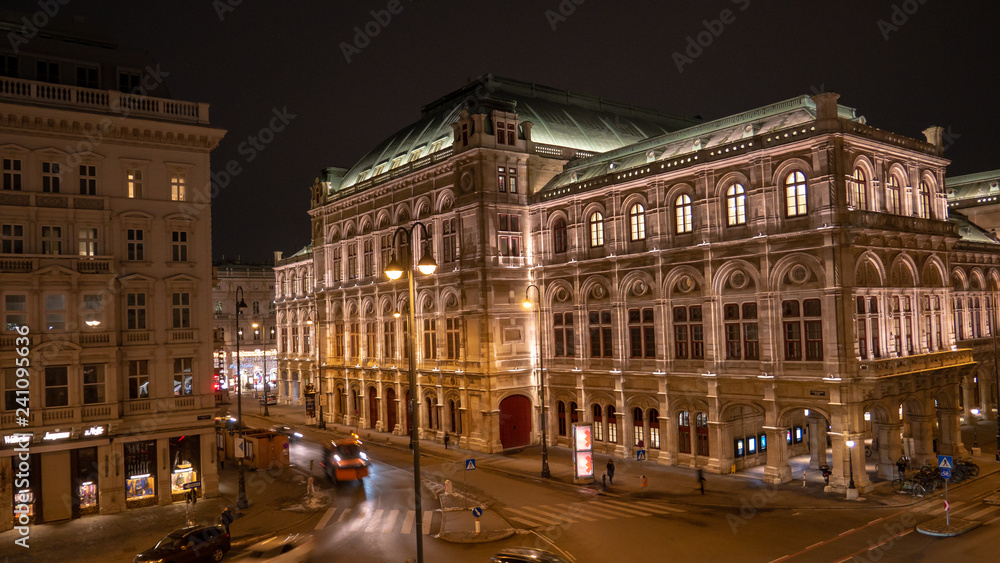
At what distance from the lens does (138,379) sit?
3428cm

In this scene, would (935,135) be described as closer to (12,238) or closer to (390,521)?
(390,521)

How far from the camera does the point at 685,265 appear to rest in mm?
40719

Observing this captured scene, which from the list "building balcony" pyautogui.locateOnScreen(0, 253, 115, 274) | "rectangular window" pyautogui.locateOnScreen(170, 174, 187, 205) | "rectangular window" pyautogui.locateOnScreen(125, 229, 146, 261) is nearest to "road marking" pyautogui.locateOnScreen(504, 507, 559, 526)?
"rectangular window" pyautogui.locateOnScreen(125, 229, 146, 261)

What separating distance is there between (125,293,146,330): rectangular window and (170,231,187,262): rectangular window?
2584 mm

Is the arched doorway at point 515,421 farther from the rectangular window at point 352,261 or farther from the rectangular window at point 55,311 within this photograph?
the rectangular window at point 55,311

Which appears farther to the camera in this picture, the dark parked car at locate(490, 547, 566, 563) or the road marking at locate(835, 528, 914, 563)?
the road marking at locate(835, 528, 914, 563)

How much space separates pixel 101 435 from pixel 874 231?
38.9m

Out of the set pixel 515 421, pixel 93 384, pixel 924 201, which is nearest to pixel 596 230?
pixel 515 421

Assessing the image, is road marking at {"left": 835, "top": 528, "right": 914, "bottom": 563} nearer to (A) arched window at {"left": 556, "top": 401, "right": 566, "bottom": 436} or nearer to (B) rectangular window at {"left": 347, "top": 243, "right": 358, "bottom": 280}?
(A) arched window at {"left": 556, "top": 401, "right": 566, "bottom": 436}

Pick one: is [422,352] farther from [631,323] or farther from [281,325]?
[281,325]

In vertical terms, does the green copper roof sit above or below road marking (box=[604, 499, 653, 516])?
above

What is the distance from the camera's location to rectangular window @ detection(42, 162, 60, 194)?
33.0m

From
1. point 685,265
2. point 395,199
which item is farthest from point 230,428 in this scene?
point 685,265

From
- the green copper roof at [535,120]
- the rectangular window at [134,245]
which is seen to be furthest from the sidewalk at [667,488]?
the green copper roof at [535,120]
